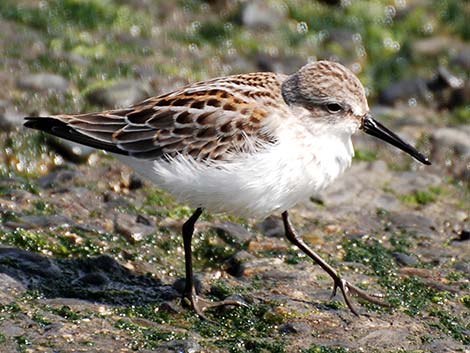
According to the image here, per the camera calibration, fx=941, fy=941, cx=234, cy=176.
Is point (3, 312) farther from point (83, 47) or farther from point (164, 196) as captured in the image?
point (83, 47)

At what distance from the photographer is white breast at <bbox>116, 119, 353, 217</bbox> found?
5.97m

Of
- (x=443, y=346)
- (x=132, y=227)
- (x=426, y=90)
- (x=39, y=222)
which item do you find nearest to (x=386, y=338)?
(x=443, y=346)

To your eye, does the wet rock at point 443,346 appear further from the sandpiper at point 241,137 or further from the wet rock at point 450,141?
the wet rock at point 450,141

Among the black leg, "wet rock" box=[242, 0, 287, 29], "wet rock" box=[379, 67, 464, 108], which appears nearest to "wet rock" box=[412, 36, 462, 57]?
"wet rock" box=[379, 67, 464, 108]

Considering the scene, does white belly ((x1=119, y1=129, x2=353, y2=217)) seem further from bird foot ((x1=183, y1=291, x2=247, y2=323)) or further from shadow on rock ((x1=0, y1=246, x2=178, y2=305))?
shadow on rock ((x1=0, y1=246, x2=178, y2=305))

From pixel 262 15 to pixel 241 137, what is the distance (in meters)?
5.47

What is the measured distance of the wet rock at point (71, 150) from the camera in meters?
8.38

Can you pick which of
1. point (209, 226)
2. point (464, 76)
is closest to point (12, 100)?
point (209, 226)

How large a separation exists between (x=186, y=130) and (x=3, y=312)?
166 centimetres

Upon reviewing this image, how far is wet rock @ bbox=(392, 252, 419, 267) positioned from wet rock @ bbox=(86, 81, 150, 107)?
3098mm

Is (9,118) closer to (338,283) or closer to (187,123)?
(187,123)

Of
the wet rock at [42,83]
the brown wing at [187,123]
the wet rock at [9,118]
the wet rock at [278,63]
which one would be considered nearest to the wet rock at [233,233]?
the brown wing at [187,123]

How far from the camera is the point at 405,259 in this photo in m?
7.21

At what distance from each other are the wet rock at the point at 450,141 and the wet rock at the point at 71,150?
338 cm
